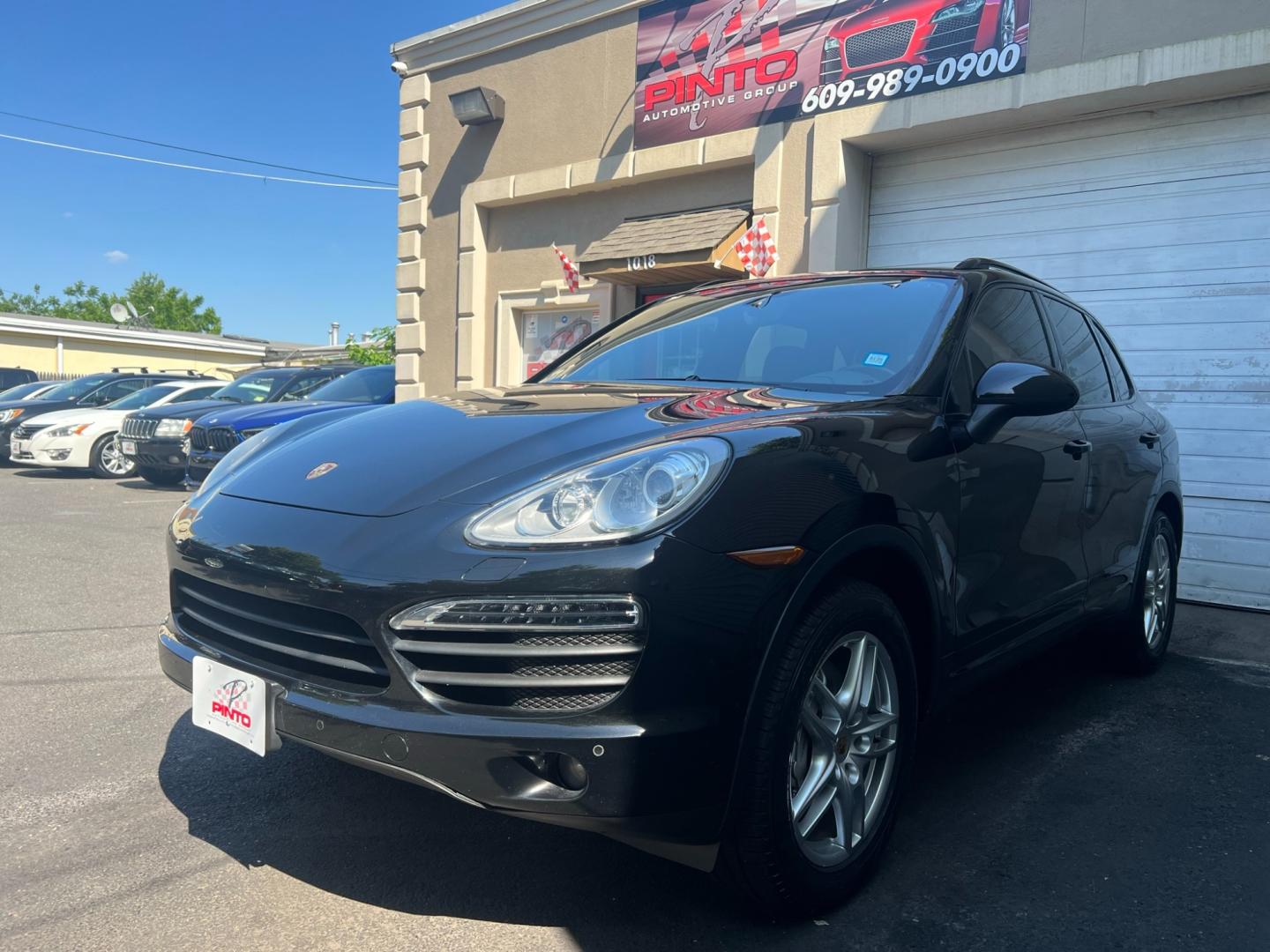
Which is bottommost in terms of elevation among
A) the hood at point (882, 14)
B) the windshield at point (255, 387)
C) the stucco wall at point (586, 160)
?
the windshield at point (255, 387)

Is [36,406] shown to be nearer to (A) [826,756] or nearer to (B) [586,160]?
(B) [586,160]

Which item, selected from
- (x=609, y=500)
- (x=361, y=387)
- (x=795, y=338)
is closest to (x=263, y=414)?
(x=361, y=387)

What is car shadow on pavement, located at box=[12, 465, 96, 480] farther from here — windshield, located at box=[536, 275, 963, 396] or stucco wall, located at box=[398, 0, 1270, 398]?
windshield, located at box=[536, 275, 963, 396]

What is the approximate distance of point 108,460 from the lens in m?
13.3

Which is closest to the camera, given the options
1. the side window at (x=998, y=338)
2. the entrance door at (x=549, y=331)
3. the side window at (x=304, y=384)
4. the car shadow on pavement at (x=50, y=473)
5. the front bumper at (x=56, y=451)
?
the side window at (x=998, y=338)

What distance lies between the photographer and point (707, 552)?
6.40 feet

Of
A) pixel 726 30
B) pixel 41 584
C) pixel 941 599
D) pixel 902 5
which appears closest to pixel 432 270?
pixel 726 30

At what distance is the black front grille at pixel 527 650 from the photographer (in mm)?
1874

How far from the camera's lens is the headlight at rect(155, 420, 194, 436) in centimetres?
1084

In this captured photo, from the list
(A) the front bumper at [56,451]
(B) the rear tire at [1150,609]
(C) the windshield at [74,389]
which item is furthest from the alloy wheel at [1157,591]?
(C) the windshield at [74,389]

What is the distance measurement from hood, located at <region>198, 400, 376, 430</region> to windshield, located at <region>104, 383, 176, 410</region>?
17.8 feet

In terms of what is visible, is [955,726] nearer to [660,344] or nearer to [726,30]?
[660,344]

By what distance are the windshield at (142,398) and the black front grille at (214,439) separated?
19.1 feet

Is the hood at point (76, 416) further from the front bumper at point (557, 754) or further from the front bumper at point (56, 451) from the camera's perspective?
the front bumper at point (557, 754)
